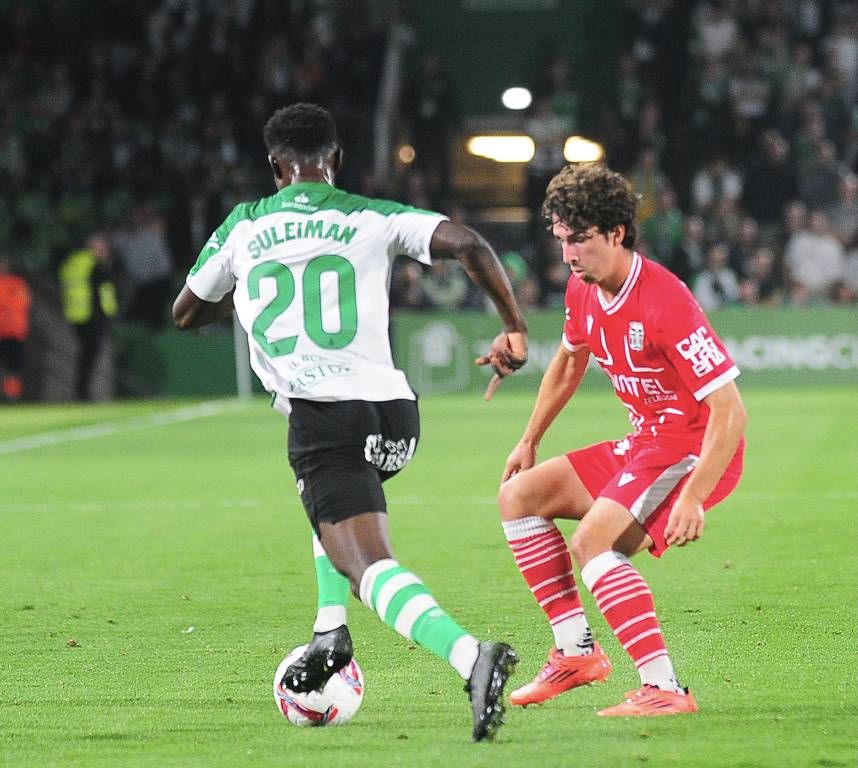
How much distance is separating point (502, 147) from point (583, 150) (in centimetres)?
189

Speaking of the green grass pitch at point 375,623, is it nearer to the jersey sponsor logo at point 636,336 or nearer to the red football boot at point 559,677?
the red football boot at point 559,677

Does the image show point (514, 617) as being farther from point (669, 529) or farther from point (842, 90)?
point (842, 90)

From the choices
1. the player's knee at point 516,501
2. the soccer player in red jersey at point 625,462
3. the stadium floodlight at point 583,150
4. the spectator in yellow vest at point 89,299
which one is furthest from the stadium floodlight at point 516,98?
the player's knee at point 516,501

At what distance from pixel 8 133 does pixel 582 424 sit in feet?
39.0

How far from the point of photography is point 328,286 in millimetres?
5043

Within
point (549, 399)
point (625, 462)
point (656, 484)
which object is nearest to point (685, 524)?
point (656, 484)

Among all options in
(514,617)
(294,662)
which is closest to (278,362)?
(294,662)

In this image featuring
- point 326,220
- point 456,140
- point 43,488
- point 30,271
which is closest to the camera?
point 326,220

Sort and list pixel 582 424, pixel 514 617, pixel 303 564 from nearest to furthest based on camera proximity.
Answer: pixel 514 617
pixel 303 564
pixel 582 424

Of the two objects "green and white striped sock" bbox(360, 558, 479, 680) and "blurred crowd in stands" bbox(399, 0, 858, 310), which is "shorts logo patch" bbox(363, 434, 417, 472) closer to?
"green and white striped sock" bbox(360, 558, 479, 680)

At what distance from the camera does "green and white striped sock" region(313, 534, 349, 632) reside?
539 cm

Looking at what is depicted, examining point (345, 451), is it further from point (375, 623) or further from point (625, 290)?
point (375, 623)

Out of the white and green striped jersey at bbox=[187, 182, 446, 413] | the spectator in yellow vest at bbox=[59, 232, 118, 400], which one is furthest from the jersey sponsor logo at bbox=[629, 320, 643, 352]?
the spectator in yellow vest at bbox=[59, 232, 118, 400]

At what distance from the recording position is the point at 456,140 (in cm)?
2697
